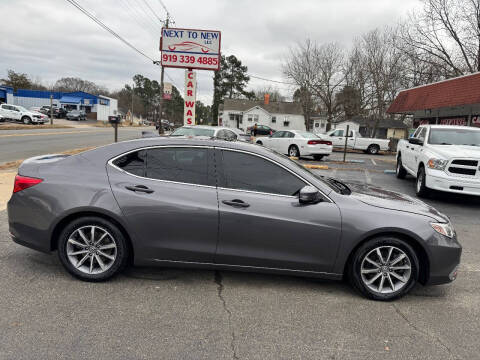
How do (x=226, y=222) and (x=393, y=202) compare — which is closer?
(x=226, y=222)

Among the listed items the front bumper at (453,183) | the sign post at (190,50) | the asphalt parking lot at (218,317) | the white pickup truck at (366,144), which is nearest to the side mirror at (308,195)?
the asphalt parking lot at (218,317)

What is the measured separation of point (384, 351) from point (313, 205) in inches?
53.3

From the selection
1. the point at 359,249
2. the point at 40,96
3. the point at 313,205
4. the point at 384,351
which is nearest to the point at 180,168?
the point at 313,205

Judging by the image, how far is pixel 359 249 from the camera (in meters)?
3.52

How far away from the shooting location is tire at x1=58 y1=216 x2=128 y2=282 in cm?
359

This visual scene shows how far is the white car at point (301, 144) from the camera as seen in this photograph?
16.9m

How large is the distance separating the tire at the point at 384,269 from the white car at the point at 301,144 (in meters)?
13.6

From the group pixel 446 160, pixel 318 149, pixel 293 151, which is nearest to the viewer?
pixel 446 160

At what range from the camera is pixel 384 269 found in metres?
3.54

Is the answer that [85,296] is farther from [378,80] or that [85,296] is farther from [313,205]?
[378,80]

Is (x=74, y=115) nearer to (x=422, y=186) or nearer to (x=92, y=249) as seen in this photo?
(x=422, y=186)

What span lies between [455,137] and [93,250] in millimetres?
9025

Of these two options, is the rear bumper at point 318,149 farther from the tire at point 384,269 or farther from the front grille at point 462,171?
the tire at point 384,269

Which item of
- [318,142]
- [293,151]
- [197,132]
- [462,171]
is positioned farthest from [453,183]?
[293,151]
